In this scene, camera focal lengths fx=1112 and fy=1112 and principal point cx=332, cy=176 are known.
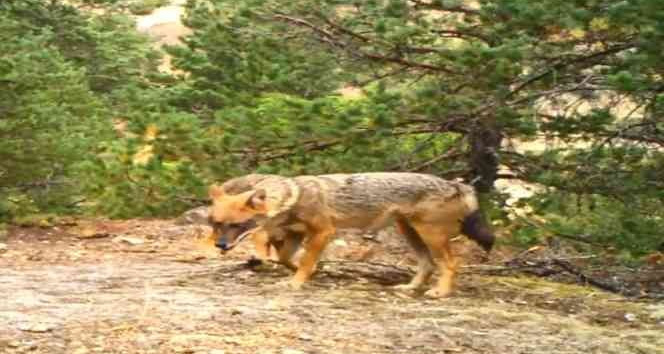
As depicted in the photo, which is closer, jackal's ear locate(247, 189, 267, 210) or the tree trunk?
jackal's ear locate(247, 189, 267, 210)

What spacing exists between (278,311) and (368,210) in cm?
147

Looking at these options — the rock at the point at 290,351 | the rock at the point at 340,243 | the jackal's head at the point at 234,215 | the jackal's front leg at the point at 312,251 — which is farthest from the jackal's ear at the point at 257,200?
the rock at the point at 340,243

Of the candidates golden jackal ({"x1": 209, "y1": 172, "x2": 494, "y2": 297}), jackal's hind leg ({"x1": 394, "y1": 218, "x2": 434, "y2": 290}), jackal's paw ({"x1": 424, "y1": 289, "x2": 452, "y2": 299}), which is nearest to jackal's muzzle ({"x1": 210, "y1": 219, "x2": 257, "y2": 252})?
golden jackal ({"x1": 209, "y1": 172, "x2": 494, "y2": 297})

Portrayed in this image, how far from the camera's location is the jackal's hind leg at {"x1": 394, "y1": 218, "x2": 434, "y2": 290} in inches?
338

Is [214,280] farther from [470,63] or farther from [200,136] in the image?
[200,136]

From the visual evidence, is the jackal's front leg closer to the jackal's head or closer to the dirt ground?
the dirt ground

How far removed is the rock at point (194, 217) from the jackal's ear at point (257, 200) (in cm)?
431

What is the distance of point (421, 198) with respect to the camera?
8.31 m

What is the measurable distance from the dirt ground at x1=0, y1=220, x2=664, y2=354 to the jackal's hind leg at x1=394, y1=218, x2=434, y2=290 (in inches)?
9.5

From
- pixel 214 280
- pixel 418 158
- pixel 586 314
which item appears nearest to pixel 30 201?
pixel 418 158

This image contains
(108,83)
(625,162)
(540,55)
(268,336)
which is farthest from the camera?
(108,83)

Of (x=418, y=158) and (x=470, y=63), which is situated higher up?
(x=470, y=63)

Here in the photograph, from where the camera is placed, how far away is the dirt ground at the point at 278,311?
20.6 feet

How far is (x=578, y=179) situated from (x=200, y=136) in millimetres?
4001
